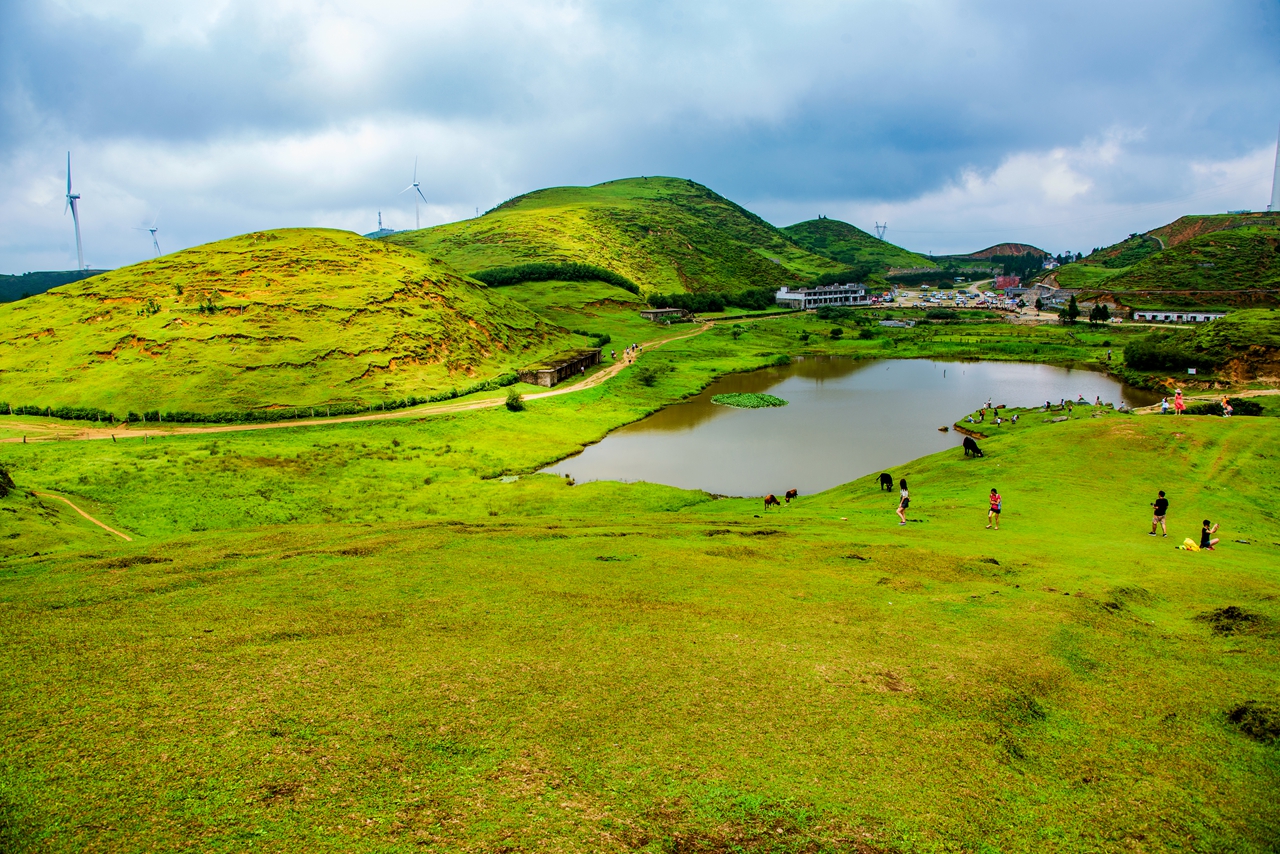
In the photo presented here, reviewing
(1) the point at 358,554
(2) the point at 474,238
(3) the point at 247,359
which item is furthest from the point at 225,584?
(2) the point at 474,238

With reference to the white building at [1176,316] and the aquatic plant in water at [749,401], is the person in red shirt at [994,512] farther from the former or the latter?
the white building at [1176,316]

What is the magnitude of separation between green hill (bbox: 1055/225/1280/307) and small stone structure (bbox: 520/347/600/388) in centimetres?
13031

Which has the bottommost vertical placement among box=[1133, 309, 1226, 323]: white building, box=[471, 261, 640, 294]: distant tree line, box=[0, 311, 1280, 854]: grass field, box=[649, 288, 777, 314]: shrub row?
box=[0, 311, 1280, 854]: grass field

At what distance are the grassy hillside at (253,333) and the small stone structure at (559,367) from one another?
4.58 meters

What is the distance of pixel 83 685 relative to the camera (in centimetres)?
975

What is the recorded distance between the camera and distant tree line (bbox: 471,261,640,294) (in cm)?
14612

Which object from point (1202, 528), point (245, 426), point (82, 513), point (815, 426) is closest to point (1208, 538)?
point (1202, 528)

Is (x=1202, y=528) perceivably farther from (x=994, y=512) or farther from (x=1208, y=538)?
(x=994, y=512)

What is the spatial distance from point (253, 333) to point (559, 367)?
33.8 meters

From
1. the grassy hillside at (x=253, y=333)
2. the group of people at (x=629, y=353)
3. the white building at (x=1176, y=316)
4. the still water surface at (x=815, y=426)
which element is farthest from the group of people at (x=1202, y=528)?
the white building at (x=1176, y=316)

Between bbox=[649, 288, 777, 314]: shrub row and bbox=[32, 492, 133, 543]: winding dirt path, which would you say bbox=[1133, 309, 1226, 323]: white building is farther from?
bbox=[32, 492, 133, 543]: winding dirt path

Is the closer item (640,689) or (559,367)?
(640,689)

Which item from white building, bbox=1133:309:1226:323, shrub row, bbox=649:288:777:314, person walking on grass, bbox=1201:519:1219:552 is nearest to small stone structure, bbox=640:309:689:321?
shrub row, bbox=649:288:777:314

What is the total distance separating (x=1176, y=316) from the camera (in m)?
132
